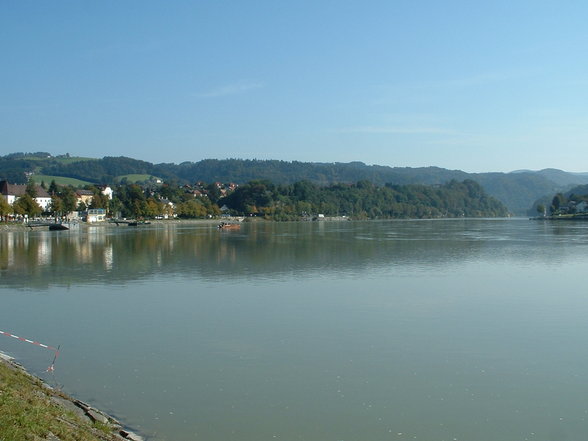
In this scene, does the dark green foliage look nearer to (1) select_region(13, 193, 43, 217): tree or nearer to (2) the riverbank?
(1) select_region(13, 193, 43, 217): tree

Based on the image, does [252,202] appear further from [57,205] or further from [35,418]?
[35,418]

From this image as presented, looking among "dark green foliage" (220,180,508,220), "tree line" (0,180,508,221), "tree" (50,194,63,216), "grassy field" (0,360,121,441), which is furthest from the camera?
"dark green foliage" (220,180,508,220)

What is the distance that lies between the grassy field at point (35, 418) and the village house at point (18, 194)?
297ft

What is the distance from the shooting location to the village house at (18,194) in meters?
93.6

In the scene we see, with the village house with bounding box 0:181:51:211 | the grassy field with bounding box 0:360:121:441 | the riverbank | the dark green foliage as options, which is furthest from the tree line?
the grassy field with bounding box 0:360:121:441

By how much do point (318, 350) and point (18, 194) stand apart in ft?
309

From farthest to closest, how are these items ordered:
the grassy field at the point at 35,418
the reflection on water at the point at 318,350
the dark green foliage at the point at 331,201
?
1. the dark green foliage at the point at 331,201
2. the reflection on water at the point at 318,350
3. the grassy field at the point at 35,418

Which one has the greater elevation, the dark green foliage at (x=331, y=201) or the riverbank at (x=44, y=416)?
the dark green foliage at (x=331, y=201)

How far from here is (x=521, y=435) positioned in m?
7.93

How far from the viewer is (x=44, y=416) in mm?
6879

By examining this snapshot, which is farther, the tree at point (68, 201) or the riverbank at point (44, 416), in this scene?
the tree at point (68, 201)

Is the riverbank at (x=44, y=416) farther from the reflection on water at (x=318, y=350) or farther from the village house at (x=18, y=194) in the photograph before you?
the village house at (x=18, y=194)

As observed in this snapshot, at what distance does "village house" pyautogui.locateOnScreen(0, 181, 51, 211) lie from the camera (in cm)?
9356

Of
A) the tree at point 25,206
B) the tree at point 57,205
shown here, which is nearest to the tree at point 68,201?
the tree at point 57,205
